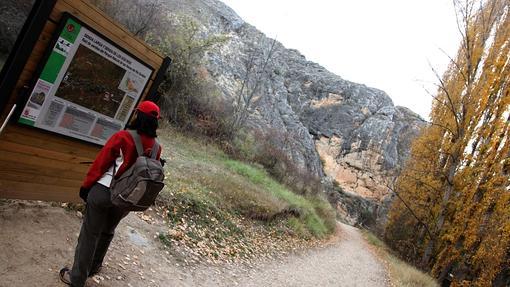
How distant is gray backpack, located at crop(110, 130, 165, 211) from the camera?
3312 millimetres

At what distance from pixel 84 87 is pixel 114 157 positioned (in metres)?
1.25

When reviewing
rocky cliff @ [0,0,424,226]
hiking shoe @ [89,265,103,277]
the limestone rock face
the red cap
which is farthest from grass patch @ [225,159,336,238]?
the red cap

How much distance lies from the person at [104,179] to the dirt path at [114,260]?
551mm

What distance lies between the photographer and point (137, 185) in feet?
10.9

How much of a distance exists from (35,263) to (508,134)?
52.1ft

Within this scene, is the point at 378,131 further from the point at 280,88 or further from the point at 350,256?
the point at 350,256

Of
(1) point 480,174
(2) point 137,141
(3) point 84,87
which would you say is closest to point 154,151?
(2) point 137,141

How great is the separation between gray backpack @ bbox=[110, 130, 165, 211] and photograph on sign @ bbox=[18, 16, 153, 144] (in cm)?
132

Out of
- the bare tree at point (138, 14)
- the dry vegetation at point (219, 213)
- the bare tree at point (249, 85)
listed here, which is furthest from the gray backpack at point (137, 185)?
the bare tree at point (249, 85)

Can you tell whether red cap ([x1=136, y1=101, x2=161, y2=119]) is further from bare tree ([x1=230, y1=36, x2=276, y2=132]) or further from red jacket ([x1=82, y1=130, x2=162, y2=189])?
bare tree ([x1=230, y1=36, x2=276, y2=132])

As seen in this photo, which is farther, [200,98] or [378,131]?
[378,131]

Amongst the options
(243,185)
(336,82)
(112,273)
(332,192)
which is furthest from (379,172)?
(112,273)

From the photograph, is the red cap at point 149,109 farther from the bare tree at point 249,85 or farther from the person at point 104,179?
the bare tree at point 249,85

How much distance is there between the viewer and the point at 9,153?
13.0 feet
